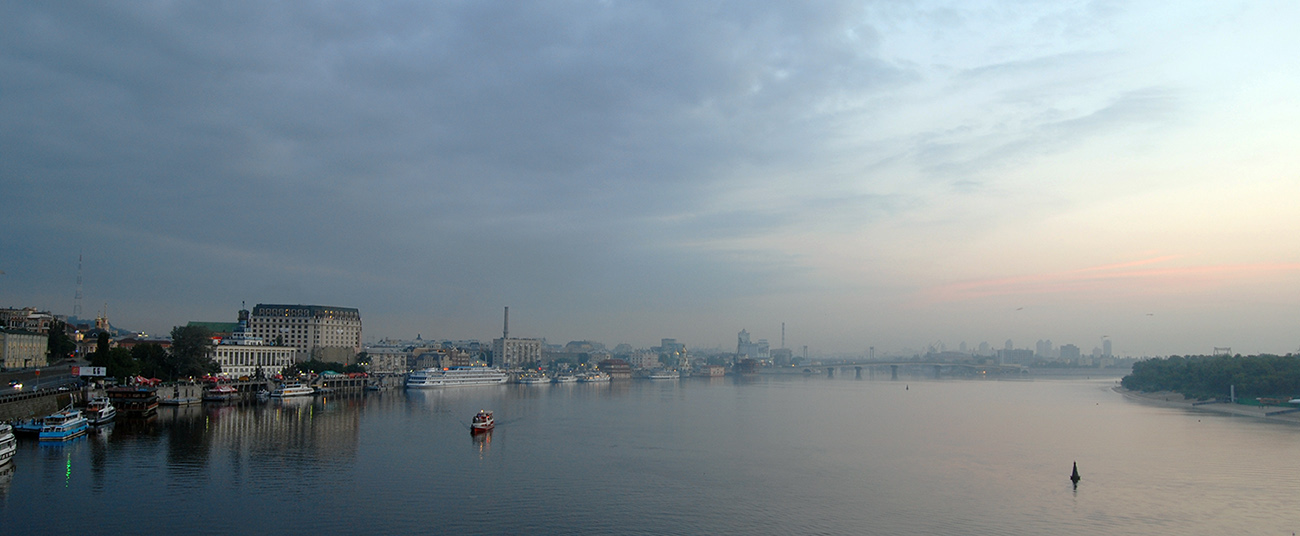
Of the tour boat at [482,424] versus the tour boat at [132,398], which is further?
the tour boat at [132,398]

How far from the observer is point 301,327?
355 ft

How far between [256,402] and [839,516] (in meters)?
48.6

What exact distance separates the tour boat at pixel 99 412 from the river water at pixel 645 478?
73 centimetres

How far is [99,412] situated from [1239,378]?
240 feet

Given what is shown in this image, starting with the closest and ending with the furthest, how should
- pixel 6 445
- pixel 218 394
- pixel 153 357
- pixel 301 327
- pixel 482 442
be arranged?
pixel 6 445 < pixel 482 442 < pixel 218 394 < pixel 153 357 < pixel 301 327

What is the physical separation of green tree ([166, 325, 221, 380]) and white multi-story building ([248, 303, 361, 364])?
1629 inches

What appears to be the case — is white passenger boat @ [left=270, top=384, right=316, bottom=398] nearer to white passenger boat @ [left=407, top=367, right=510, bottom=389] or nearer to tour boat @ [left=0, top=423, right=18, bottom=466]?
white passenger boat @ [left=407, top=367, right=510, bottom=389]

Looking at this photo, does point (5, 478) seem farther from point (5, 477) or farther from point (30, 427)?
point (30, 427)

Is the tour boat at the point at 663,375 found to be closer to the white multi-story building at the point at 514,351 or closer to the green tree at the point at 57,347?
the white multi-story building at the point at 514,351

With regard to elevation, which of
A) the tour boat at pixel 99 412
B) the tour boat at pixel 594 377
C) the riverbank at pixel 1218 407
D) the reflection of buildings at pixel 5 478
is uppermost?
the tour boat at pixel 99 412

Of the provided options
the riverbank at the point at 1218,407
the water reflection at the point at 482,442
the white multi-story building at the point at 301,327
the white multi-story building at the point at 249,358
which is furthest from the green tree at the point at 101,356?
the riverbank at the point at 1218,407

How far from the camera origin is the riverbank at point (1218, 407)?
51.3m

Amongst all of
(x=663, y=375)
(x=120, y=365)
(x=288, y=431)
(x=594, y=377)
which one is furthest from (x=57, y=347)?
(x=663, y=375)

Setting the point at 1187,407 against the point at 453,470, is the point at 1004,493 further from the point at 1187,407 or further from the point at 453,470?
the point at 1187,407
